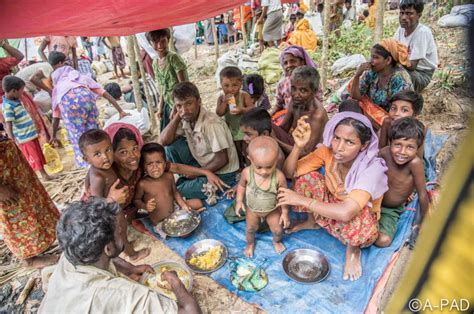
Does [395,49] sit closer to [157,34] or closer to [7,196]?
[157,34]

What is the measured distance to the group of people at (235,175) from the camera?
5.80ft

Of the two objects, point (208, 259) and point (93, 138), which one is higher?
point (93, 138)

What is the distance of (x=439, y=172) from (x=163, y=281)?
8.09 feet

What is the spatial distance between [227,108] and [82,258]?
2.82 meters

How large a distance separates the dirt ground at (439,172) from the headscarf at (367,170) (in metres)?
0.42

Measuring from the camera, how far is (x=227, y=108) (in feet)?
13.7

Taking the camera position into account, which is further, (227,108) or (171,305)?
(227,108)

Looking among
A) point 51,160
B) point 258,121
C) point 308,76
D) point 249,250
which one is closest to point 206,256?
point 249,250

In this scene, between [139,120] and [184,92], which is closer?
[184,92]

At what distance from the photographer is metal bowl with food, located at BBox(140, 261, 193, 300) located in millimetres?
2514

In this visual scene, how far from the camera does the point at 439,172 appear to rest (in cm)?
39

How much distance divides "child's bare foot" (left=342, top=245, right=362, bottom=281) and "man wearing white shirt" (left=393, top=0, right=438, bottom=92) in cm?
277

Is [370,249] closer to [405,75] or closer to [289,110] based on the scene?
[289,110]

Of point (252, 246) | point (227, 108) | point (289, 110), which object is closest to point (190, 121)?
point (227, 108)
